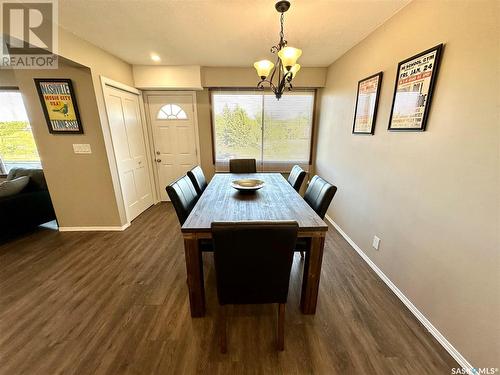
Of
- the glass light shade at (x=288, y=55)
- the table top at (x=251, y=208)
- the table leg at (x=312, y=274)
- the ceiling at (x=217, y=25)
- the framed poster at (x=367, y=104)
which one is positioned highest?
the ceiling at (x=217, y=25)

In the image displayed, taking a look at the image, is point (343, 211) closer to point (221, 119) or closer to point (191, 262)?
point (191, 262)

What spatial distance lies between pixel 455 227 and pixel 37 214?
459 cm

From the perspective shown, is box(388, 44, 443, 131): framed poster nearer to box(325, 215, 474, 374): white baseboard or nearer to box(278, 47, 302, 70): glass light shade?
box(278, 47, 302, 70): glass light shade

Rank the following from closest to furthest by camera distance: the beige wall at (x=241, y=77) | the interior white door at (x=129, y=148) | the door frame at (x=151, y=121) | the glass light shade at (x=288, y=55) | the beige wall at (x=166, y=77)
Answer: the glass light shade at (x=288, y=55) → the interior white door at (x=129, y=148) → the beige wall at (x=166, y=77) → the beige wall at (x=241, y=77) → the door frame at (x=151, y=121)

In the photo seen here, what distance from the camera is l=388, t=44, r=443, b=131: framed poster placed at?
1.44m

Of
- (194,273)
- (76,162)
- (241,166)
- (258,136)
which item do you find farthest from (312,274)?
(76,162)

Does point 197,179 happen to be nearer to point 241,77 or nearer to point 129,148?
point 129,148

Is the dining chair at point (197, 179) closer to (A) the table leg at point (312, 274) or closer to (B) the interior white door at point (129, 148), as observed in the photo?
(B) the interior white door at point (129, 148)

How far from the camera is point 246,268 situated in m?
1.11

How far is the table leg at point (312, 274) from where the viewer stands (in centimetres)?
140

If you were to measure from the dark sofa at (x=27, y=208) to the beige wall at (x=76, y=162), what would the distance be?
236 mm

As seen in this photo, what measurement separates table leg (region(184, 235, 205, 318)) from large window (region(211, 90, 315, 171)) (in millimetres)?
2645

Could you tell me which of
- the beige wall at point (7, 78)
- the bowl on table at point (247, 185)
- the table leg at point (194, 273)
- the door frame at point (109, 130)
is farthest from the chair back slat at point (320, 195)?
the beige wall at point (7, 78)

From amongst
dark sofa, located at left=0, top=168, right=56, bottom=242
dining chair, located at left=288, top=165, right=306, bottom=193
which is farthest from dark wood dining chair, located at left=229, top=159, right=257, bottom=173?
dark sofa, located at left=0, top=168, right=56, bottom=242
